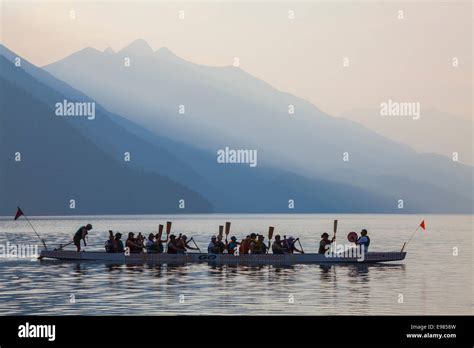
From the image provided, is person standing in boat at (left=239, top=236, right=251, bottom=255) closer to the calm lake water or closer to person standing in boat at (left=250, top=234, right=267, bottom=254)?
person standing in boat at (left=250, top=234, right=267, bottom=254)

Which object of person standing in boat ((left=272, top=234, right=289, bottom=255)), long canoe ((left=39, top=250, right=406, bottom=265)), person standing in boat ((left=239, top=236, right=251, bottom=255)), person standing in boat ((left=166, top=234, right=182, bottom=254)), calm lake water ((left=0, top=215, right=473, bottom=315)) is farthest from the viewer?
person standing in boat ((left=166, top=234, right=182, bottom=254))

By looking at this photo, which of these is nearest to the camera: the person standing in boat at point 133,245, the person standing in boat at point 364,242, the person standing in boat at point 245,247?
the person standing in boat at point 245,247

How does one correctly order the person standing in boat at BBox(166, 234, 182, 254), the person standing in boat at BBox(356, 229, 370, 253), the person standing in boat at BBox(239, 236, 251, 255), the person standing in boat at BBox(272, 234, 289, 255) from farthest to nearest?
the person standing in boat at BBox(166, 234, 182, 254) → the person standing in boat at BBox(356, 229, 370, 253) → the person standing in boat at BBox(239, 236, 251, 255) → the person standing in boat at BBox(272, 234, 289, 255)

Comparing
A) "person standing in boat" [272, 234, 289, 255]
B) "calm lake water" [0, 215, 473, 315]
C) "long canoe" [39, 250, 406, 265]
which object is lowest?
"calm lake water" [0, 215, 473, 315]

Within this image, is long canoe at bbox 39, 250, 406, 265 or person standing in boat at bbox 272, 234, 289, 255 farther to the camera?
person standing in boat at bbox 272, 234, 289, 255

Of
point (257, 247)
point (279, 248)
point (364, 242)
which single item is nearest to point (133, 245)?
point (257, 247)

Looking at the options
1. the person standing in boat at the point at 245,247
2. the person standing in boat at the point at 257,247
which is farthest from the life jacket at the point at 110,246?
the person standing in boat at the point at 257,247

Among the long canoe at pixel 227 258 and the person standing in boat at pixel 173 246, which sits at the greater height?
the person standing in boat at pixel 173 246

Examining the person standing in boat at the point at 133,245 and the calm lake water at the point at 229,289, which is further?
the person standing in boat at the point at 133,245

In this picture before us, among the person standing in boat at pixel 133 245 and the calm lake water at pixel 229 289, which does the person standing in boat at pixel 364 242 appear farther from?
the person standing in boat at pixel 133 245

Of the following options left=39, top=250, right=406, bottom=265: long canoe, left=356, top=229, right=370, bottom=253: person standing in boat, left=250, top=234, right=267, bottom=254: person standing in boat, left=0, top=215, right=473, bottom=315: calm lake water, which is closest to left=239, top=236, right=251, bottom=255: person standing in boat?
left=250, top=234, right=267, bottom=254: person standing in boat
